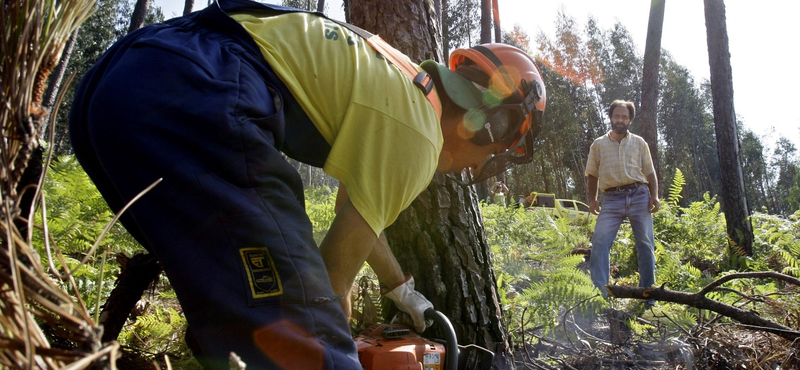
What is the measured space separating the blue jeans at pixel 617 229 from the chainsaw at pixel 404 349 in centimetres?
352

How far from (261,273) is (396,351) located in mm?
806

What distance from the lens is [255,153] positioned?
139cm

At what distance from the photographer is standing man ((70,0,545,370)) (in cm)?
131

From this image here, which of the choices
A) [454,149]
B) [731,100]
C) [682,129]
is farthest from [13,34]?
[682,129]

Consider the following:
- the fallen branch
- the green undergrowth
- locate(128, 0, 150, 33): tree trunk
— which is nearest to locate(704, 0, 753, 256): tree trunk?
the green undergrowth

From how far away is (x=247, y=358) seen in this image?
4.30 feet

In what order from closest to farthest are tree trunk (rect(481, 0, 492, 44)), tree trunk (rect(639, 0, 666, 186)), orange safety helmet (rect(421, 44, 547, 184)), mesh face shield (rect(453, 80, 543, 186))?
orange safety helmet (rect(421, 44, 547, 184)) → mesh face shield (rect(453, 80, 543, 186)) → tree trunk (rect(639, 0, 666, 186)) → tree trunk (rect(481, 0, 492, 44))

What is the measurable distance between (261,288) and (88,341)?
70 cm

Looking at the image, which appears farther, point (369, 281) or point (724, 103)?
point (724, 103)

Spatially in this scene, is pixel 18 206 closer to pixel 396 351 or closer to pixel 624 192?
pixel 396 351

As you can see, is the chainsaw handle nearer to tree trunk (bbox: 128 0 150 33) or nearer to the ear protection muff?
the ear protection muff

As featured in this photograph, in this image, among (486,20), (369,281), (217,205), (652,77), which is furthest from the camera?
(486,20)

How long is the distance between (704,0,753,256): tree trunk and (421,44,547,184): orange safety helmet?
25.7 ft

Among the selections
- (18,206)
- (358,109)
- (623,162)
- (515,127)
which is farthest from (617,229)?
(18,206)
